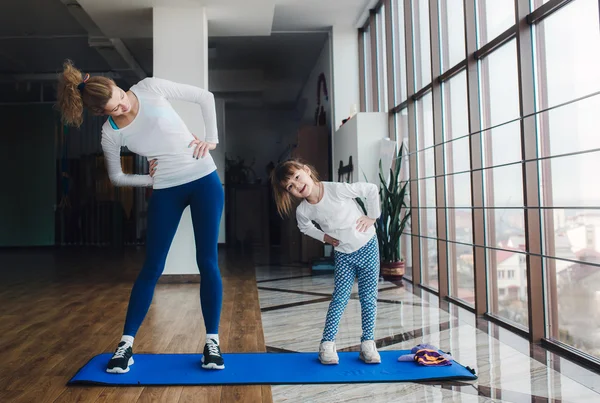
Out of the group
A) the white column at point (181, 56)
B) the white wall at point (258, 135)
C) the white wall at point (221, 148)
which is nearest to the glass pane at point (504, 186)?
the white column at point (181, 56)

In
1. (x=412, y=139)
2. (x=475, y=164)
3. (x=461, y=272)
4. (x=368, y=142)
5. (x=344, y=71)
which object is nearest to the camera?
(x=475, y=164)

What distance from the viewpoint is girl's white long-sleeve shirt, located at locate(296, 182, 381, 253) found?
1.98m

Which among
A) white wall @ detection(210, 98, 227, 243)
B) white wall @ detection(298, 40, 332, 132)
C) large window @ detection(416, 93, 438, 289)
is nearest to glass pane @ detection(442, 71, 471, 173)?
large window @ detection(416, 93, 438, 289)

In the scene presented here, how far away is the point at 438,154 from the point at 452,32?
0.78 metres

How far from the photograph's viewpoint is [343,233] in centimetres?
199

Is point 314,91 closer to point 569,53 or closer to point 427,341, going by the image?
point 569,53

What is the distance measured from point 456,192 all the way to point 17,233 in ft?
27.3

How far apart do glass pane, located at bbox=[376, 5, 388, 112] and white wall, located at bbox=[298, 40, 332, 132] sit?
995 millimetres

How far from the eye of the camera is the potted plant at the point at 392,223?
4090 mm

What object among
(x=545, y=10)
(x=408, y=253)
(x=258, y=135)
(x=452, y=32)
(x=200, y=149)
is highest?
(x=258, y=135)

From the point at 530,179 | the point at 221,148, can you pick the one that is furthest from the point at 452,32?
the point at 221,148

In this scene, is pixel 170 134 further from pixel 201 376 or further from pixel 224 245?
pixel 224 245

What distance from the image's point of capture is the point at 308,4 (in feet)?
16.3

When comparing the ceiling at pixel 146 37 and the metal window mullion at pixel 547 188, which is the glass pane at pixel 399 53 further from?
the metal window mullion at pixel 547 188
